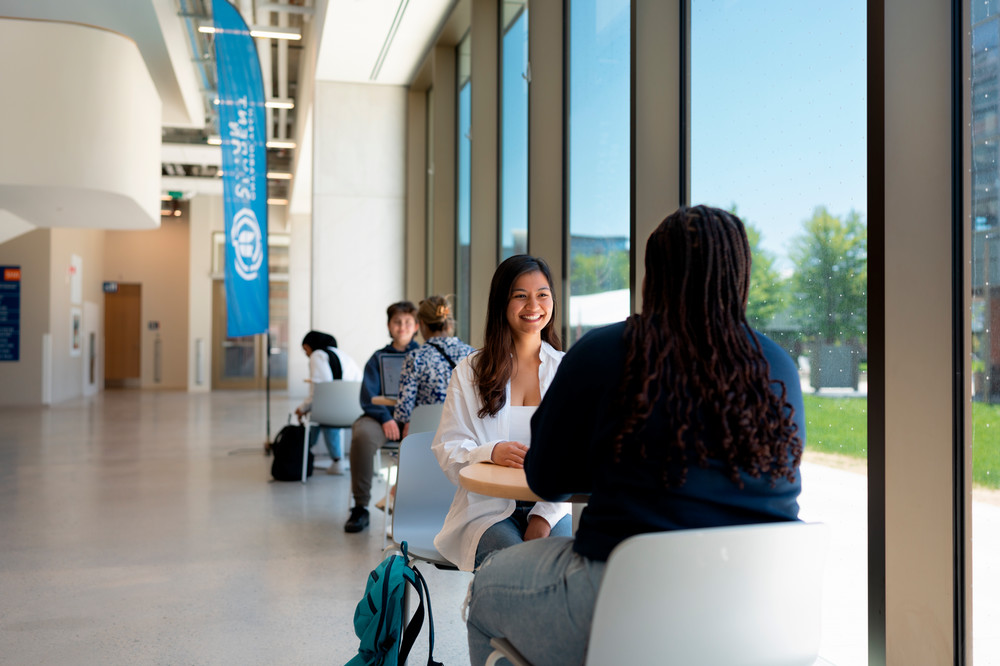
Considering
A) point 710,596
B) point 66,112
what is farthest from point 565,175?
point 66,112

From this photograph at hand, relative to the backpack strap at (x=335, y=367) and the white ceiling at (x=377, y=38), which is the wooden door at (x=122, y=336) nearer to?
the white ceiling at (x=377, y=38)

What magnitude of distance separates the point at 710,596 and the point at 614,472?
24cm

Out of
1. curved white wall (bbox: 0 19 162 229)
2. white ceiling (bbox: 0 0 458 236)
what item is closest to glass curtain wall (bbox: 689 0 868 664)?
white ceiling (bbox: 0 0 458 236)

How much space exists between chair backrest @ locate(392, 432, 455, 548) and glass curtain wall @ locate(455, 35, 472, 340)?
4.66 metres

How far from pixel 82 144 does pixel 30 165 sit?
1.85 ft

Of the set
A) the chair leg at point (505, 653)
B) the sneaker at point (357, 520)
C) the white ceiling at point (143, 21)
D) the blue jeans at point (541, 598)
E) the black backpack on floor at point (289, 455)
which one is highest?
the white ceiling at point (143, 21)

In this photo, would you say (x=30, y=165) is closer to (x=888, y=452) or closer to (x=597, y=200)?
(x=597, y=200)

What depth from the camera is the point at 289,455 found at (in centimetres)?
629

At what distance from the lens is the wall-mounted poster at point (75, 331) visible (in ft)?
52.5

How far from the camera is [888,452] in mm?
1938

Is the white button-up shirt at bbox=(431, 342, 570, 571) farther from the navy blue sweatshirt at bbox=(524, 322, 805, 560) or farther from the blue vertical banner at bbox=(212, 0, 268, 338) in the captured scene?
the blue vertical banner at bbox=(212, 0, 268, 338)

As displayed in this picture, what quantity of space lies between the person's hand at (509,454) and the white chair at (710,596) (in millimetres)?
803

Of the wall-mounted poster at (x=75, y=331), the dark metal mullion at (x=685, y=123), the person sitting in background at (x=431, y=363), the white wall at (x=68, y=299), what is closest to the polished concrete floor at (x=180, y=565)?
→ the person sitting in background at (x=431, y=363)

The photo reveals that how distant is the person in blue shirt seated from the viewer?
4.23 feet
